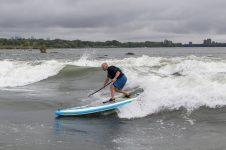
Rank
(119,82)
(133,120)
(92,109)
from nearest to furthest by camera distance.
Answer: (133,120)
(92,109)
(119,82)

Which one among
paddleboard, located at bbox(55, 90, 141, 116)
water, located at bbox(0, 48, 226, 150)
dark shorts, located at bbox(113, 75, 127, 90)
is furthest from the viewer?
dark shorts, located at bbox(113, 75, 127, 90)

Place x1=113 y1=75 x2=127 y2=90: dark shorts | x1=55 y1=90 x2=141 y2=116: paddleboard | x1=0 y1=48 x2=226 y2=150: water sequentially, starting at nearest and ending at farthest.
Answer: x1=0 y1=48 x2=226 y2=150: water → x1=55 y1=90 x2=141 y2=116: paddleboard → x1=113 y1=75 x2=127 y2=90: dark shorts

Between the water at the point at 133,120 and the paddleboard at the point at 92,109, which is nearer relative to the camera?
the water at the point at 133,120

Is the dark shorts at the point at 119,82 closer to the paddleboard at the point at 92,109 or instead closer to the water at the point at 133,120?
the paddleboard at the point at 92,109

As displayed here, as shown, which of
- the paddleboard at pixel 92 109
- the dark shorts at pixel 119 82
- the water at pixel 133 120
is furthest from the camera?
the dark shorts at pixel 119 82

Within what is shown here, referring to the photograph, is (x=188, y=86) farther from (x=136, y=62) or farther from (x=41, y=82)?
(x=136, y=62)

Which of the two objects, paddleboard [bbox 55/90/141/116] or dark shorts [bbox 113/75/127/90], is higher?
dark shorts [bbox 113/75/127/90]

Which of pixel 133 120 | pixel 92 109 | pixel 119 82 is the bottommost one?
pixel 133 120

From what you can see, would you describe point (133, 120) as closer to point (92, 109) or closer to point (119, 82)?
point (92, 109)

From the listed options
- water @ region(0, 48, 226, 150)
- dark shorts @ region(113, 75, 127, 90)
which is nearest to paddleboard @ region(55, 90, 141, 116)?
water @ region(0, 48, 226, 150)

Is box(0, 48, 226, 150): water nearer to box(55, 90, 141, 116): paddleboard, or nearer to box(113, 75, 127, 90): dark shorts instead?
box(55, 90, 141, 116): paddleboard

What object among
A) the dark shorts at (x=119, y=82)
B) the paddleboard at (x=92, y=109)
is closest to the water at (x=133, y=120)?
the paddleboard at (x=92, y=109)

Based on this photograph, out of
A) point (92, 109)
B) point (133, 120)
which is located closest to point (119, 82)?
point (92, 109)

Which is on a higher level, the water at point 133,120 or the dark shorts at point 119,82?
the dark shorts at point 119,82
